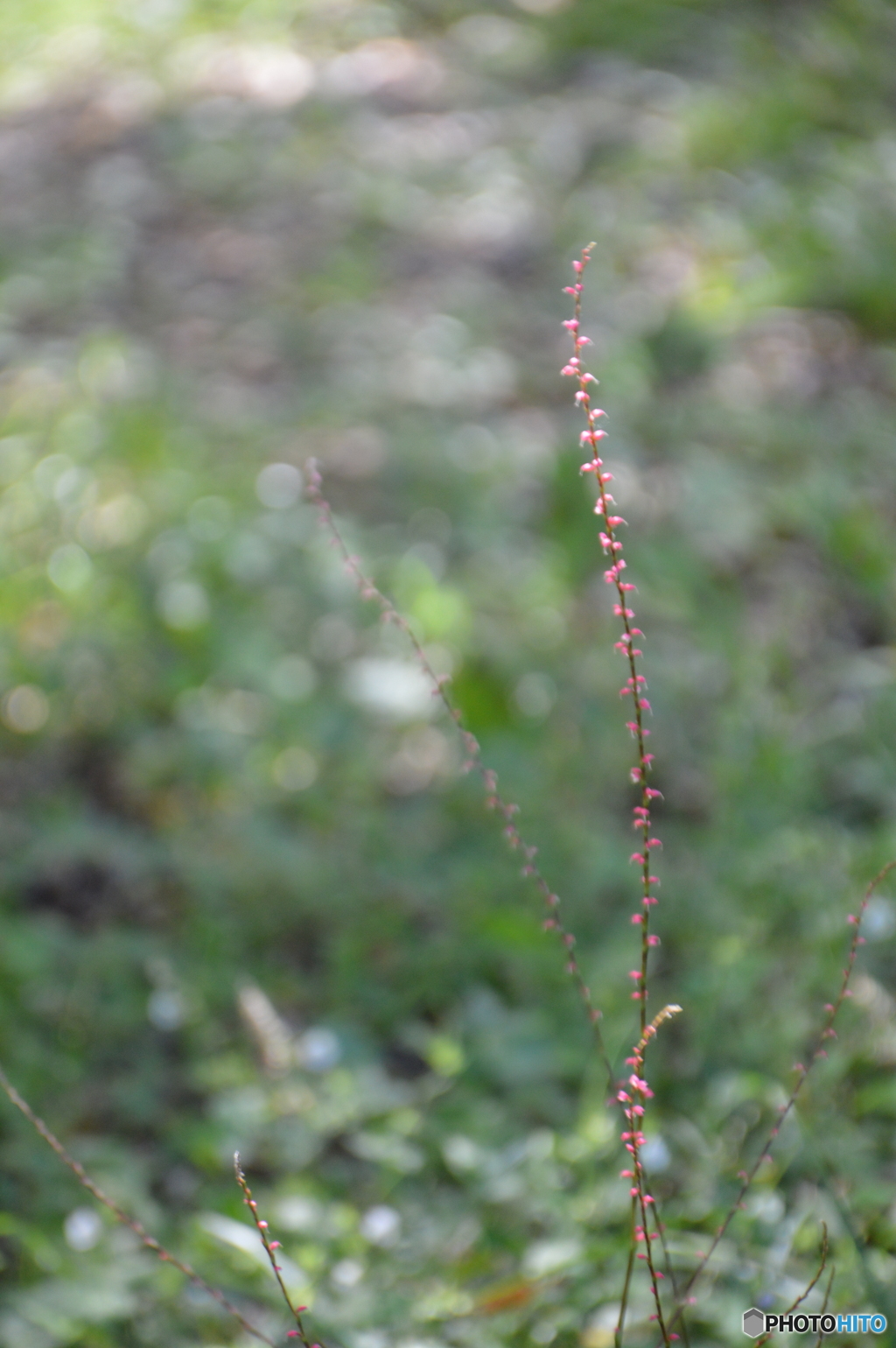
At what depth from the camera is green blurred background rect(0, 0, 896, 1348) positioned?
1.45 m

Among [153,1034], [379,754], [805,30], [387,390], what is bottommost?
[153,1034]

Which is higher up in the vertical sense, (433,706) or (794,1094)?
(794,1094)

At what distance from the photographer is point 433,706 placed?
Answer: 2.14 metres

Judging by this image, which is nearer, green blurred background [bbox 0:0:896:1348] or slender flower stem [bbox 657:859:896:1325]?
slender flower stem [bbox 657:859:896:1325]

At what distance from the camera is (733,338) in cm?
327

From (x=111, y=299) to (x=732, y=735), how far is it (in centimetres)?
259

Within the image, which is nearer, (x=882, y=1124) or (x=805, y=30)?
(x=882, y=1124)

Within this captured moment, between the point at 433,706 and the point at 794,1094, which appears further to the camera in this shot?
the point at 433,706

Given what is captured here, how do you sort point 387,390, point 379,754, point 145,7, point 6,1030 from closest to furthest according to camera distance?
point 6,1030
point 379,754
point 387,390
point 145,7

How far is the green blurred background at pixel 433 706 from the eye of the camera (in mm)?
1446

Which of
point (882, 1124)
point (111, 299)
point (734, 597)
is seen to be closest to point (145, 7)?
point (111, 299)

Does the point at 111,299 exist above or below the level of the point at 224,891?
above

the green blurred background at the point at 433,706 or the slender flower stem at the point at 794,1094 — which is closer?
the slender flower stem at the point at 794,1094

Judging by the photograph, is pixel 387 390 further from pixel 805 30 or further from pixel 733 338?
pixel 805 30
